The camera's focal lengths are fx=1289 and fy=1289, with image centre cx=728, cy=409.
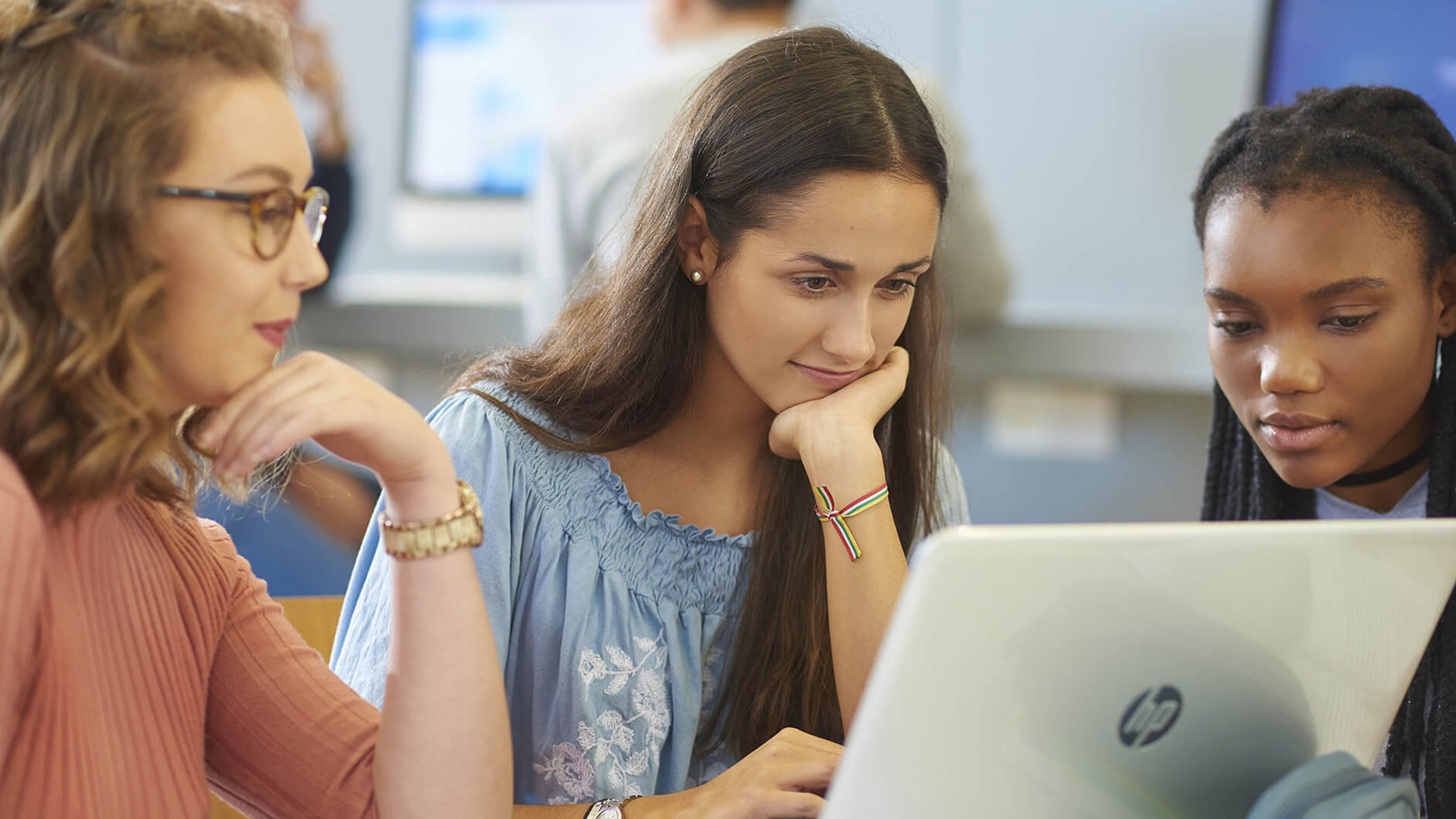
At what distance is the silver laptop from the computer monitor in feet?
9.47

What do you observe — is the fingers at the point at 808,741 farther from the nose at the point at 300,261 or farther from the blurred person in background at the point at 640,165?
the blurred person in background at the point at 640,165

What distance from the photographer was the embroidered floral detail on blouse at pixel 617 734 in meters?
1.07

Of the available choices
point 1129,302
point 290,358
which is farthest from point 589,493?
point 1129,302

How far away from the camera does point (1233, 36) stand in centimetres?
256

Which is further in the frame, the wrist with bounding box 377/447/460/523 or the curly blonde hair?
the wrist with bounding box 377/447/460/523

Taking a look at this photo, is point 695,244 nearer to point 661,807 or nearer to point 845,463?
point 845,463

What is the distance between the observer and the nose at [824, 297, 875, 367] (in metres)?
1.07

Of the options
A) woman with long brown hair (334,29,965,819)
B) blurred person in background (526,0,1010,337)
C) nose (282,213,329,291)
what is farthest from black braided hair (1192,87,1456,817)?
blurred person in background (526,0,1010,337)

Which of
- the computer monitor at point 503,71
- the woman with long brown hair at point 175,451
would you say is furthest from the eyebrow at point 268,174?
the computer monitor at point 503,71

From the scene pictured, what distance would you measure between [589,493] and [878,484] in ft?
0.84

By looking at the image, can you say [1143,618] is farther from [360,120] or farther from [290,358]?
[360,120]

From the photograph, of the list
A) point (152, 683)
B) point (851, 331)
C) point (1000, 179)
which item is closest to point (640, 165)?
point (1000, 179)

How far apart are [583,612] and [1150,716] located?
0.54 metres

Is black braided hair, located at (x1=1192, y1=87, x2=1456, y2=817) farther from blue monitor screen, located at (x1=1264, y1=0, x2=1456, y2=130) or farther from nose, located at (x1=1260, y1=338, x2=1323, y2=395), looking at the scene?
blue monitor screen, located at (x1=1264, y1=0, x2=1456, y2=130)
